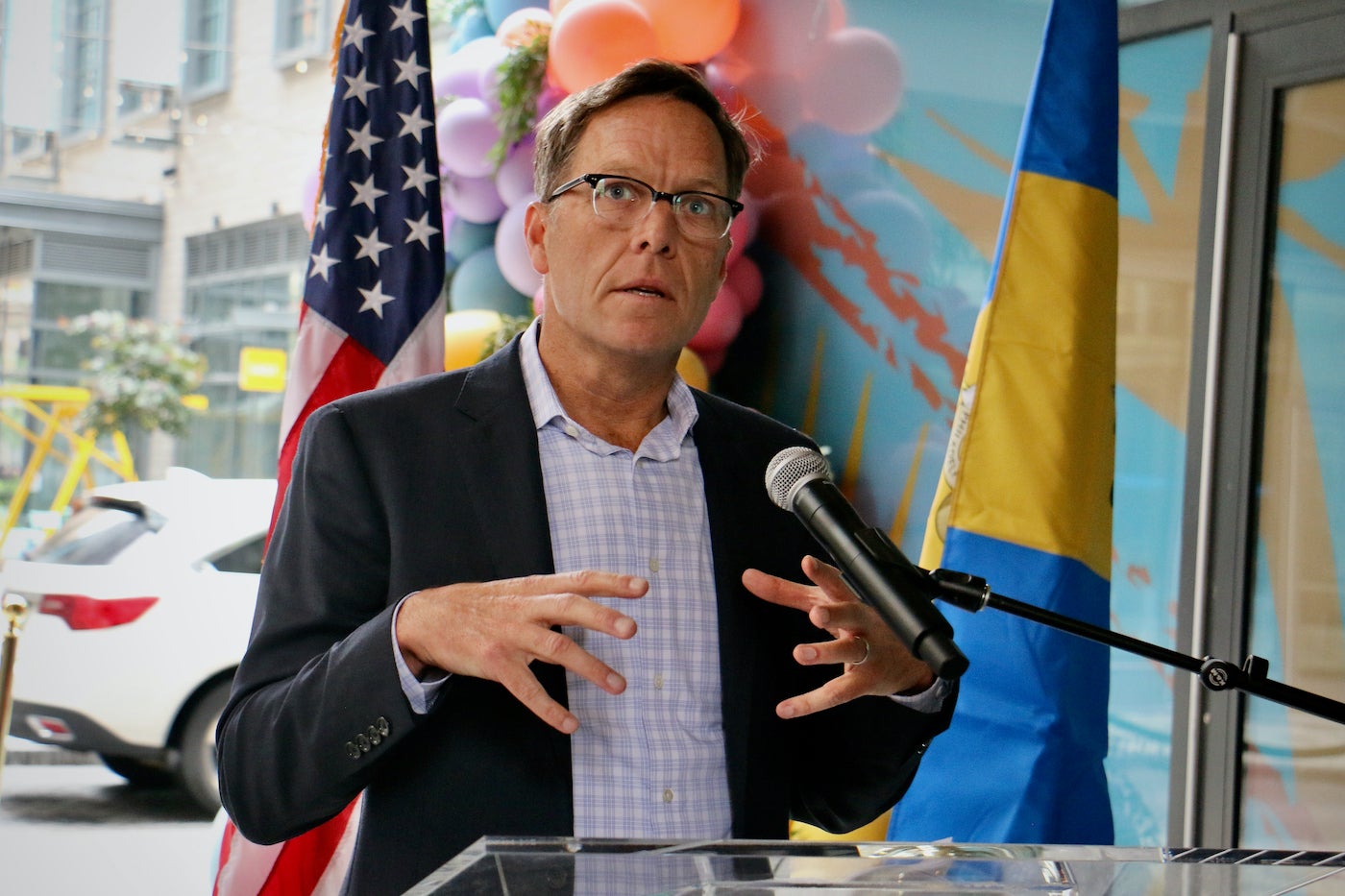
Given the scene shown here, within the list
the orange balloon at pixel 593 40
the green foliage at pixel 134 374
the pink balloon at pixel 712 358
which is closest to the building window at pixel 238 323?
the green foliage at pixel 134 374

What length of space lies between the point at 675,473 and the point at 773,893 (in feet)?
2.31

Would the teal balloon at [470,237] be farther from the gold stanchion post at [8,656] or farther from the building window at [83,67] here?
the gold stanchion post at [8,656]

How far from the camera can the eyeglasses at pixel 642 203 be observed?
1.45m

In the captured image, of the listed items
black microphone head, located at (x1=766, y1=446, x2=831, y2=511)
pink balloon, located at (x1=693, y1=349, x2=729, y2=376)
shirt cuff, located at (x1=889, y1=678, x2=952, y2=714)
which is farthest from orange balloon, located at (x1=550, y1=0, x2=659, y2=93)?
black microphone head, located at (x1=766, y1=446, x2=831, y2=511)

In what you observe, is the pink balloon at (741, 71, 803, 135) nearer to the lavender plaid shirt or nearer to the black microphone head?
the lavender plaid shirt

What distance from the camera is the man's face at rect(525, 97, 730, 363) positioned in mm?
A: 1424

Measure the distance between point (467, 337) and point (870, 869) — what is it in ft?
8.32

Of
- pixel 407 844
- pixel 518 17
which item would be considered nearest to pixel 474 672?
pixel 407 844

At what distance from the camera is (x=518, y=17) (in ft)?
11.8

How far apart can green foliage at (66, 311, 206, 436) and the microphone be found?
3.48 m

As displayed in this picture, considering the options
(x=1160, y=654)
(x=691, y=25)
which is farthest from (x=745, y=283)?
(x=1160, y=654)

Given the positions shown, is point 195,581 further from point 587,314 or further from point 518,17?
point 587,314

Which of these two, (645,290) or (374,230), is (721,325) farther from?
(645,290)

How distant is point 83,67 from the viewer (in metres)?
4.06
